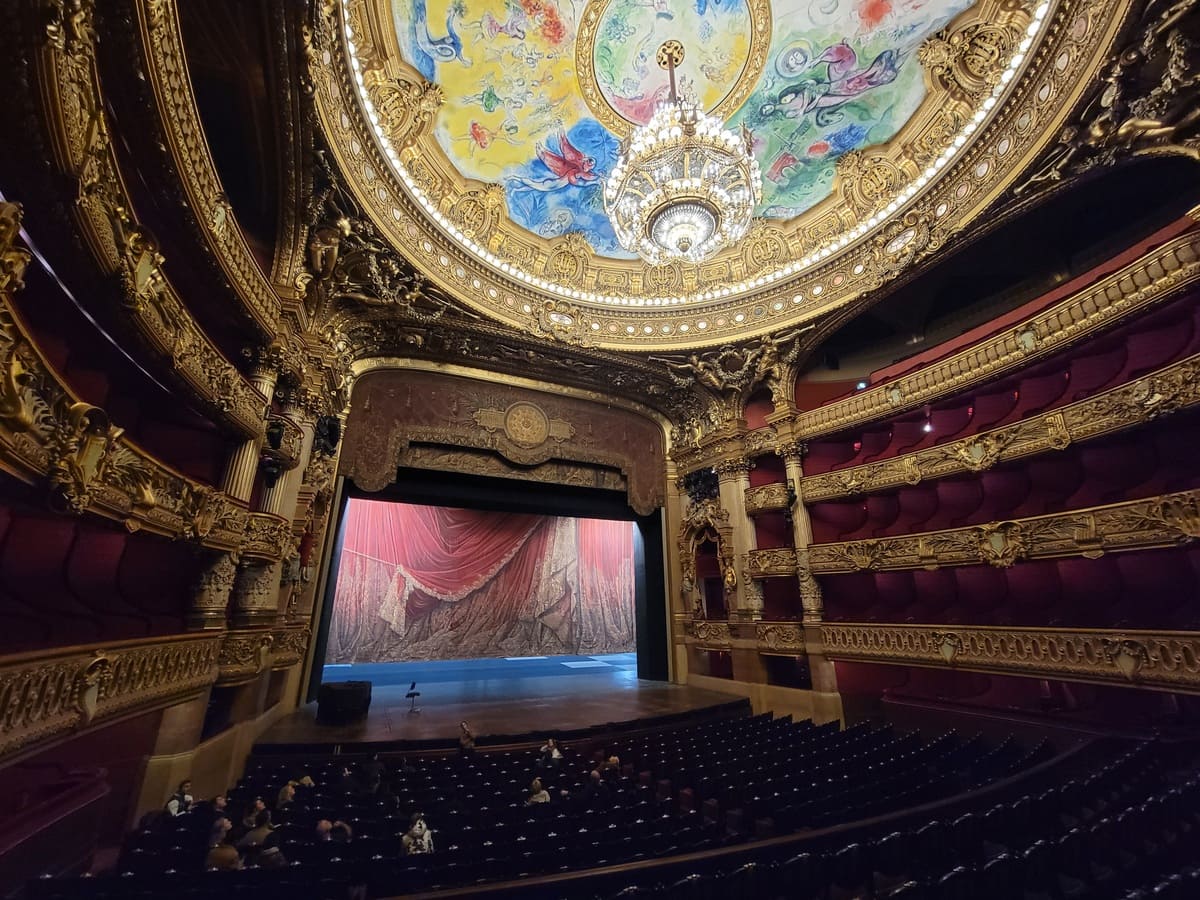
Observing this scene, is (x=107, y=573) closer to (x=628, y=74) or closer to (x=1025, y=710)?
(x=628, y=74)

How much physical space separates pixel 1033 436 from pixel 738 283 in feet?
23.4

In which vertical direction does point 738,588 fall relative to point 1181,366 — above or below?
below

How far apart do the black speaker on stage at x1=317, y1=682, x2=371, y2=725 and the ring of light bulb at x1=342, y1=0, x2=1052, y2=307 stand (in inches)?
353

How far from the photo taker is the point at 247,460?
20.7 ft

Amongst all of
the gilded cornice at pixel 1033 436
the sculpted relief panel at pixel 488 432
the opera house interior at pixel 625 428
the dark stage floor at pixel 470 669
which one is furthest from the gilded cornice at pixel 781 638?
the dark stage floor at pixel 470 669

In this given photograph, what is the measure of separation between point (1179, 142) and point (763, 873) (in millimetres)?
10622

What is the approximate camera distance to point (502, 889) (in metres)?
2.73

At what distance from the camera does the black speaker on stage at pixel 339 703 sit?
24.2 feet

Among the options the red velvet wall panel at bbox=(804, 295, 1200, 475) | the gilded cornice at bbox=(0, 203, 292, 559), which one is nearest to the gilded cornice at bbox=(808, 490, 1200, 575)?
the red velvet wall panel at bbox=(804, 295, 1200, 475)

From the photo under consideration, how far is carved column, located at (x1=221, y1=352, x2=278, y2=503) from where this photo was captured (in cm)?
614

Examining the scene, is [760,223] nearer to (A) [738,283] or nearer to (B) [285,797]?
(A) [738,283]

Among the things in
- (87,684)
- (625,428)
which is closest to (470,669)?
(625,428)

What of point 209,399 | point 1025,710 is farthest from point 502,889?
point 1025,710

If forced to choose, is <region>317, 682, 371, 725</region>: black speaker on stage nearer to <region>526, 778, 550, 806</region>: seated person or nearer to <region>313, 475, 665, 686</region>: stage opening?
<region>526, 778, 550, 806</region>: seated person
